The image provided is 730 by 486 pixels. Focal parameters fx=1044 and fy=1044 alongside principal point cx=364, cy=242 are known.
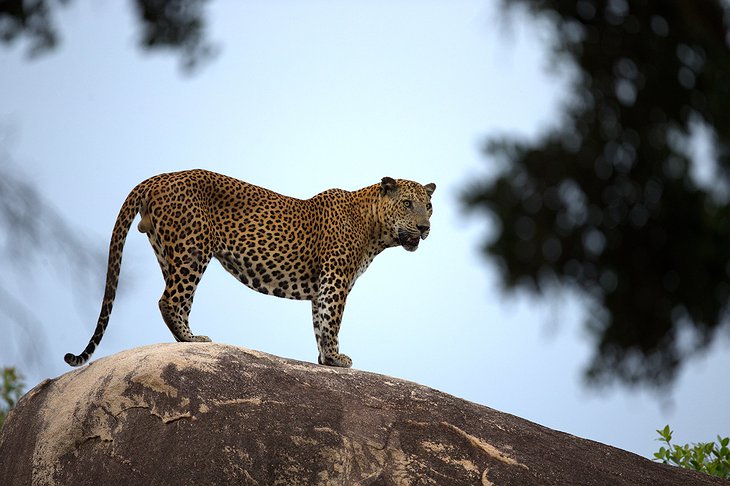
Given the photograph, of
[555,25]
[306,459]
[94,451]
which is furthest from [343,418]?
[555,25]

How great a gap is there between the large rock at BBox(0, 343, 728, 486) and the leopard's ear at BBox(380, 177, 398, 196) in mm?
2495

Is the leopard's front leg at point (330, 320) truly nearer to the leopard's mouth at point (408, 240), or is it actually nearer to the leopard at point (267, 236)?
the leopard at point (267, 236)

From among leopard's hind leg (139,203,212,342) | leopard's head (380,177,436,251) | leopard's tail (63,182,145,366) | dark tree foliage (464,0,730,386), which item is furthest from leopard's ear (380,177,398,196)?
dark tree foliage (464,0,730,386)

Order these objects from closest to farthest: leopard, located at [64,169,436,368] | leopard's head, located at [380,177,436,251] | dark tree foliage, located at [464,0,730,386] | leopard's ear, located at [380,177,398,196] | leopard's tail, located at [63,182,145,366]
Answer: dark tree foliage, located at [464,0,730,386] < leopard's tail, located at [63,182,145,366] < leopard, located at [64,169,436,368] < leopard's head, located at [380,177,436,251] < leopard's ear, located at [380,177,398,196]

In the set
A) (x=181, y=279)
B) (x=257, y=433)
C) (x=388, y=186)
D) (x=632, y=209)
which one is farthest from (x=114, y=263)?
(x=632, y=209)

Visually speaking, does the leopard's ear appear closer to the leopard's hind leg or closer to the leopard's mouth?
the leopard's mouth

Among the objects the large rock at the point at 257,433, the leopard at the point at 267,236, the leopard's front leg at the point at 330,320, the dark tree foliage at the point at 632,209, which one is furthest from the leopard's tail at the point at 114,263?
the dark tree foliage at the point at 632,209

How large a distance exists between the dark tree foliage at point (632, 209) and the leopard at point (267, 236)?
456 centimetres

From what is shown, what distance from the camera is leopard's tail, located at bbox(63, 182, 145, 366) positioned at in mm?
10258

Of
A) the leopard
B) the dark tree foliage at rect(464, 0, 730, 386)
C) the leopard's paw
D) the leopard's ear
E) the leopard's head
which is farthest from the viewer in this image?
the leopard's ear

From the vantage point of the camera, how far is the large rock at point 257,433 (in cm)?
888

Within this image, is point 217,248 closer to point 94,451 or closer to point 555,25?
point 94,451

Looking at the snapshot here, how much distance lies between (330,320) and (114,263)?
7.52 feet

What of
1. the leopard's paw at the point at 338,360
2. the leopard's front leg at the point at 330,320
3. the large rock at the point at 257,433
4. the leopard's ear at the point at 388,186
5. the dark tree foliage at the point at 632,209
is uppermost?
the leopard's ear at the point at 388,186
